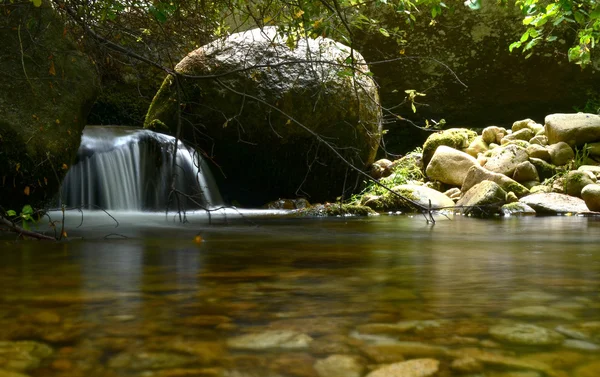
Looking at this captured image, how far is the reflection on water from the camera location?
3.94 feet

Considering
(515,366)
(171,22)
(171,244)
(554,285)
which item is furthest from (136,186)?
(515,366)

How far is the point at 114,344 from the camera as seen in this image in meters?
1.33

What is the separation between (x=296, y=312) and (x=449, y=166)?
7.91 metres

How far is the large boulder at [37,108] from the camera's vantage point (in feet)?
16.2

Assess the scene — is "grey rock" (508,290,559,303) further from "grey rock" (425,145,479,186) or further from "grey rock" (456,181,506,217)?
"grey rock" (425,145,479,186)

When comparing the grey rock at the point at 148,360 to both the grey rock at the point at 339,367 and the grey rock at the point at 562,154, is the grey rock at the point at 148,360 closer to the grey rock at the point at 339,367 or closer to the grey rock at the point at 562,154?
the grey rock at the point at 339,367

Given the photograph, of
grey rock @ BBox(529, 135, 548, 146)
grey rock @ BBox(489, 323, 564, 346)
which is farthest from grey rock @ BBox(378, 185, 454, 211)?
grey rock @ BBox(489, 323, 564, 346)

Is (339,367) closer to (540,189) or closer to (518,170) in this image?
(540,189)

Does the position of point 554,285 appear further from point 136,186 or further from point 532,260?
point 136,186

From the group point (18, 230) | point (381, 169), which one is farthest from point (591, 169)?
point (18, 230)

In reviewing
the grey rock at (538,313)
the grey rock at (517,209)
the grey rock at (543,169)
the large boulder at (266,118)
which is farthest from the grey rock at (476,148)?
the grey rock at (538,313)

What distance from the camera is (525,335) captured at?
4.55 feet

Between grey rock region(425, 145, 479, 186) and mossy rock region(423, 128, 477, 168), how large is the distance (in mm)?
585

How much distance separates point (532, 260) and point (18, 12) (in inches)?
185
